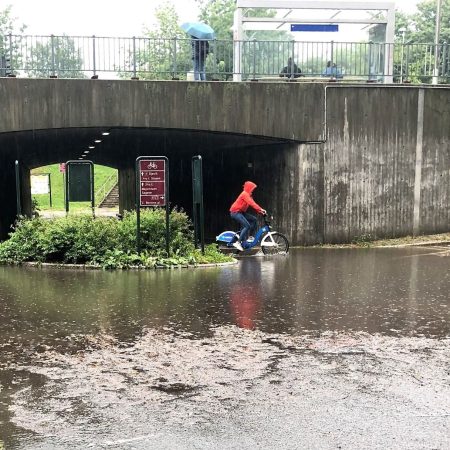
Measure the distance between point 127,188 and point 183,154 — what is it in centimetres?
859

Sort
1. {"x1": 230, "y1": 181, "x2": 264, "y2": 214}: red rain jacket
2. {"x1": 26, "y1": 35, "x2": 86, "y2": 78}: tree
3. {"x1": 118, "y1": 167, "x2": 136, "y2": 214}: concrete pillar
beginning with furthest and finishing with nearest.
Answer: {"x1": 118, "y1": 167, "x2": 136, "y2": 214}: concrete pillar < {"x1": 26, "y1": 35, "x2": 86, "y2": 78}: tree < {"x1": 230, "y1": 181, "x2": 264, "y2": 214}: red rain jacket

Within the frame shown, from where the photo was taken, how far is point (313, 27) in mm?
17344

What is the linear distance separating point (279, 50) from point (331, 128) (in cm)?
257

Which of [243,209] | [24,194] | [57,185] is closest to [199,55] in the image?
[243,209]

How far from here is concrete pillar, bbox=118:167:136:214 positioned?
1160 inches

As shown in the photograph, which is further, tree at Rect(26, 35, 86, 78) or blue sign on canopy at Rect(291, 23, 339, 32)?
blue sign on canopy at Rect(291, 23, 339, 32)

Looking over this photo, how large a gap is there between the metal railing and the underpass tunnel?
5.26ft

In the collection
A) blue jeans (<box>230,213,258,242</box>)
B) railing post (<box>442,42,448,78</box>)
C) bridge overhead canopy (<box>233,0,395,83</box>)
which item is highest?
bridge overhead canopy (<box>233,0,395,83</box>)

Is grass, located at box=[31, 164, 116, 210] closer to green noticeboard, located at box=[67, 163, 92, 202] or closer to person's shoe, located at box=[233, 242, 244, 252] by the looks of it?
green noticeboard, located at box=[67, 163, 92, 202]

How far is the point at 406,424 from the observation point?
4270 millimetres

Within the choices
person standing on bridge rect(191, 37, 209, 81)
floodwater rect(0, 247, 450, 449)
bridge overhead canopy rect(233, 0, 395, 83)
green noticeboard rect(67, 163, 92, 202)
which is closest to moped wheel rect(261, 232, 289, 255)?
green noticeboard rect(67, 163, 92, 202)

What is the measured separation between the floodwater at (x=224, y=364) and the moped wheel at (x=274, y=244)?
14.2ft

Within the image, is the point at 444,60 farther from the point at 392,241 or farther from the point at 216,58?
the point at 216,58

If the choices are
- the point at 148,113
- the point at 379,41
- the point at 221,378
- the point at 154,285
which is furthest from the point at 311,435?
the point at 379,41
